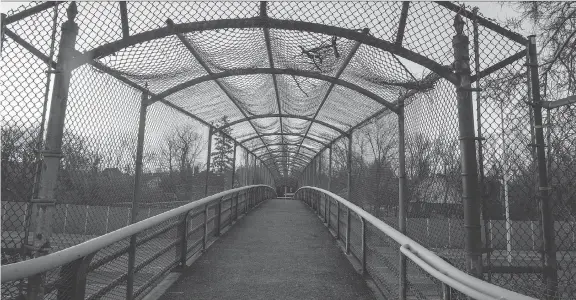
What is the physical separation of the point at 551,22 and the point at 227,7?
2856 mm

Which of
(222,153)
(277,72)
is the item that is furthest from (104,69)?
(222,153)

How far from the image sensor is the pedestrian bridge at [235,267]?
80.0 inches

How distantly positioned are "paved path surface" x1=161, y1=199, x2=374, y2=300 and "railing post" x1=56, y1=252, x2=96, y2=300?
4.03 ft

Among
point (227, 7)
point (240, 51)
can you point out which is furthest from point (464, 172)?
point (240, 51)

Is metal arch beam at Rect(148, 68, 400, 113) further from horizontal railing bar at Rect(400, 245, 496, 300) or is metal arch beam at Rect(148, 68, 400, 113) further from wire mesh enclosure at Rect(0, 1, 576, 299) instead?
horizontal railing bar at Rect(400, 245, 496, 300)

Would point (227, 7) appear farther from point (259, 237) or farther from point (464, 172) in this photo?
point (259, 237)

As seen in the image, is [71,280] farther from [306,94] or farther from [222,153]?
[222,153]

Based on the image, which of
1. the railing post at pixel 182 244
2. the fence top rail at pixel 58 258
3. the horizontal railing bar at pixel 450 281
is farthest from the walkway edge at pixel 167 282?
the horizontal railing bar at pixel 450 281

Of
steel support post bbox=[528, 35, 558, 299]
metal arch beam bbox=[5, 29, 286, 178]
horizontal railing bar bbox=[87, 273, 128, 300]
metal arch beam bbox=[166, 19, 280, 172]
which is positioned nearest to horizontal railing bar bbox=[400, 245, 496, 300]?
steel support post bbox=[528, 35, 558, 299]

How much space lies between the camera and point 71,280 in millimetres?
2195

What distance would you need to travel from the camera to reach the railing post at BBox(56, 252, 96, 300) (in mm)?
2189

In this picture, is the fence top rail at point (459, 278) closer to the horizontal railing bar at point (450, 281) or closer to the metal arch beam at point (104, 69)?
the horizontal railing bar at point (450, 281)

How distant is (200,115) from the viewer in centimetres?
667

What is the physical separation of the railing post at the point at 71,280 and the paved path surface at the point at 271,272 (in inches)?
48.3
